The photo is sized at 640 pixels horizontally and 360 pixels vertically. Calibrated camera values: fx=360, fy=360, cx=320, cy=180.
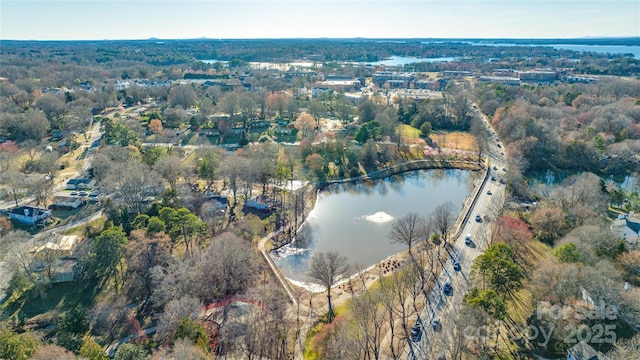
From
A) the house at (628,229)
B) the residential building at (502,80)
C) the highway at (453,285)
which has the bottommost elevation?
the highway at (453,285)

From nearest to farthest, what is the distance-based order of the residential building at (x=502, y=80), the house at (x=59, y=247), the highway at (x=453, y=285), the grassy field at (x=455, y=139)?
the highway at (x=453, y=285) < the house at (x=59, y=247) < the grassy field at (x=455, y=139) < the residential building at (x=502, y=80)

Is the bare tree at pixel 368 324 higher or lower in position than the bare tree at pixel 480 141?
lower

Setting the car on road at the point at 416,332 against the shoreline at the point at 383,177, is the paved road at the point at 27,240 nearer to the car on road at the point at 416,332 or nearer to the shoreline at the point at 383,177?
the shoreline at the point at 383,177

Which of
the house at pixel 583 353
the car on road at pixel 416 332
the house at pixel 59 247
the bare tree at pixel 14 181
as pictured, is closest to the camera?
the house at pixel 583 353

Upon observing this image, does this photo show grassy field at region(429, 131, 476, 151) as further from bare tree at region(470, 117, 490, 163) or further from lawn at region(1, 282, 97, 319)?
lawn at region(1, 282, 97, 319)

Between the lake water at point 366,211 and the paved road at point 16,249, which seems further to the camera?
the lake water at point 366,211

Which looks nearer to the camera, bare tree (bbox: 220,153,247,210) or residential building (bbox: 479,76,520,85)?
bare tree (bbox: 220,153,247,210)

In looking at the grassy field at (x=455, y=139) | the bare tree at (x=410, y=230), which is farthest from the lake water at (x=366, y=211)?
the grassy field at (x=455, y=139)

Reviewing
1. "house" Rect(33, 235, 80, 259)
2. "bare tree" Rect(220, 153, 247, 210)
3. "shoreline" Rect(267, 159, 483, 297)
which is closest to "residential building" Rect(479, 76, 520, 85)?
"shoreline" Rect(267, 159, 483, 297)
